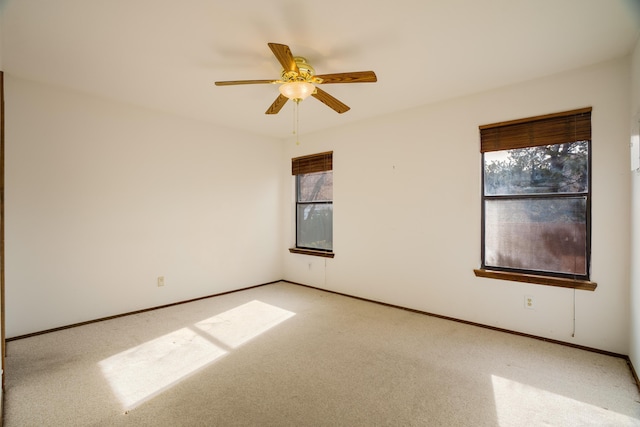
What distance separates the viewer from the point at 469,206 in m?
3.25

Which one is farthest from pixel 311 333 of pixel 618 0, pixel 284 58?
pixel 618 0

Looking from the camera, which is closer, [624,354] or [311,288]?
[624,354]

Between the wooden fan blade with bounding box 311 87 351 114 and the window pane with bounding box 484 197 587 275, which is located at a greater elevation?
the wooden fan blade with bounding box 311 87 351 114

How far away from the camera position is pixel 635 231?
2322 millimetres

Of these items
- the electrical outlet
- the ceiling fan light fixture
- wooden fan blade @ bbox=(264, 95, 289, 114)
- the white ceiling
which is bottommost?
the electrical outlet

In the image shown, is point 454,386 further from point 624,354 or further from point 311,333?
point 624,354

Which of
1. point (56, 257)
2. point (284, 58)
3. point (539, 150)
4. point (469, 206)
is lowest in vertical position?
point (56, 257)

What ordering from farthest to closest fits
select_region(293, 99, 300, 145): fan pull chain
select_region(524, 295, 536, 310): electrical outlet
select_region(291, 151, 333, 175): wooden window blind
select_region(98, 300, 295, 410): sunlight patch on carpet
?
1. select_region(291, 151, 333, 175): wooden window blind
2. select_region(293, 99, 300, 145): fan pull chain
3. select_region(524, 295, 536, 310): electrical outlet
4. select_region(98, 300, 295, 410): sunlight patch on carpet

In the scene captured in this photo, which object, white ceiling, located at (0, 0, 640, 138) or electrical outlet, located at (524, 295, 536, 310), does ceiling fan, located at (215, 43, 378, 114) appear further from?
electrical outlet, located at (524, 295, 536, 310)

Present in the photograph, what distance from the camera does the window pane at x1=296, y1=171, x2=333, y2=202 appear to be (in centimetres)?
469

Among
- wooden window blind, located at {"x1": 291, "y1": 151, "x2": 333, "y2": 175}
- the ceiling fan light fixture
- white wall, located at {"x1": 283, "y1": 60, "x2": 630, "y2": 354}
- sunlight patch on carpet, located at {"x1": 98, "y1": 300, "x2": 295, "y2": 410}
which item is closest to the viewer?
sunlight patch on carpet, located at {"x1": 98, "y1": 300, "x2": 295, "y2": 410}

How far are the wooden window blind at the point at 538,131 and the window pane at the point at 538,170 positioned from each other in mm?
91

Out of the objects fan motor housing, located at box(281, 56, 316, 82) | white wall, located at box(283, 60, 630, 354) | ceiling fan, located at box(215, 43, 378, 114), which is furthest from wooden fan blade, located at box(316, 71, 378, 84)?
white wall, located at box(283, 60, 630, 354)

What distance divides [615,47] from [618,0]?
0.70m
